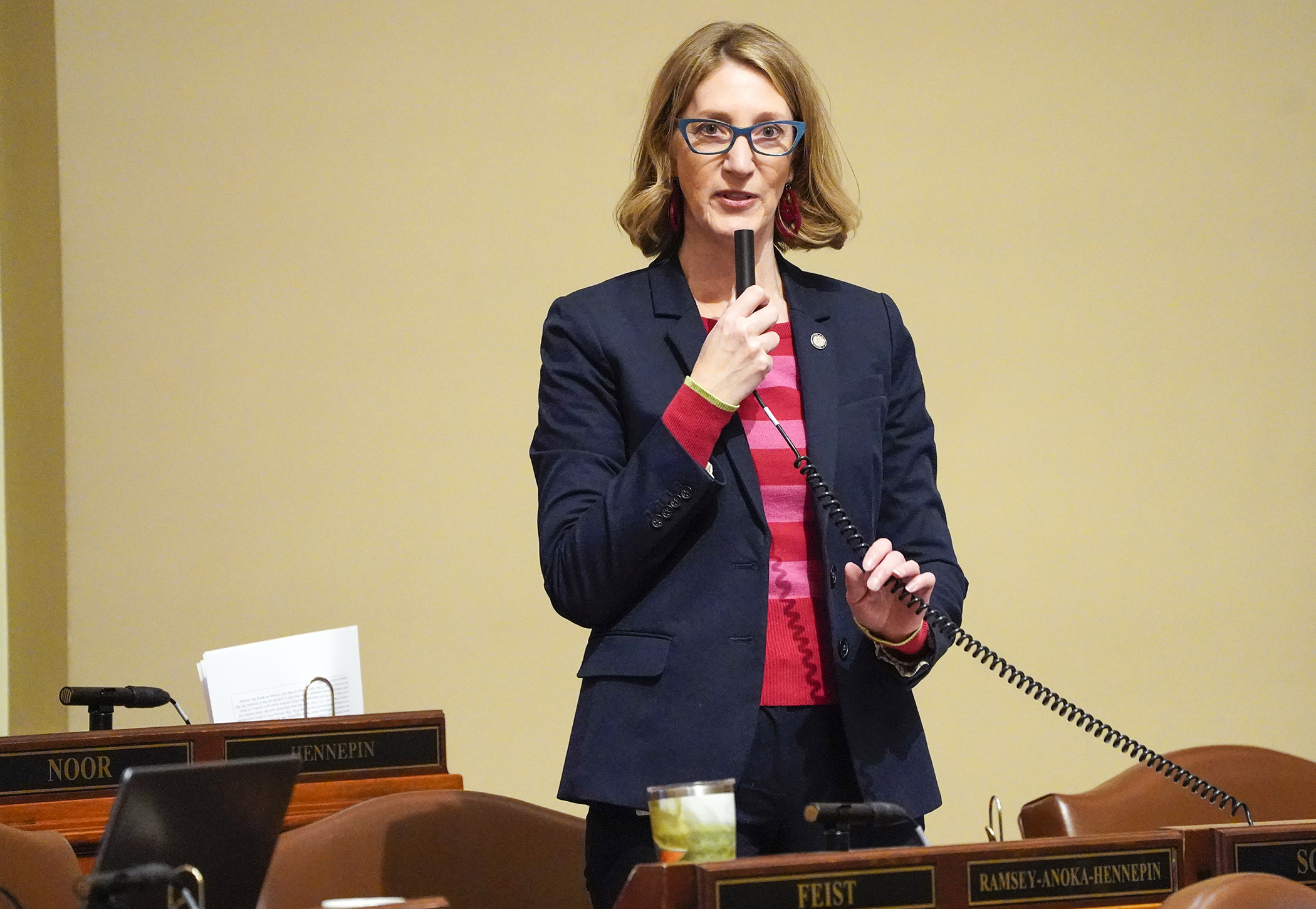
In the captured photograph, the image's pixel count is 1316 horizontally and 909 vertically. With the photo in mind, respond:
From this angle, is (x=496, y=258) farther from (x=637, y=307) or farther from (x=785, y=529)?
(x=785, y=529)

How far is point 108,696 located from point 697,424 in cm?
112

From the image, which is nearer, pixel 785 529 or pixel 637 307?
pixel 785 529

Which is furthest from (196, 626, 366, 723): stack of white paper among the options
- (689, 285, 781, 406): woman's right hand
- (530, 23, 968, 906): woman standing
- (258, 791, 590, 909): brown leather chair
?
(689, 285, 781, 406): woman's right hand

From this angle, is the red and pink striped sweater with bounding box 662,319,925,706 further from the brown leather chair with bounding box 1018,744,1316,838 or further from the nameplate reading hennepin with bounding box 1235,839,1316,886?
the brown leather chair with bounding box 1018,744,1316,838

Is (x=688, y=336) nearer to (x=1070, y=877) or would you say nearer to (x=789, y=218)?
(x=789, y=218)

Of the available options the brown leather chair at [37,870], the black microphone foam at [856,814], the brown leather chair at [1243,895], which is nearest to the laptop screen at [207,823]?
the black microphone foam at [856,814]

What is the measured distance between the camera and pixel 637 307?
1.84 m

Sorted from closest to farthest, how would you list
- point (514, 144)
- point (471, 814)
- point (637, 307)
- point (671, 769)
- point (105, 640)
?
point (671, 769) → point (637, 307) → point (471, 814) → point (105, 640) → point (514, 144)

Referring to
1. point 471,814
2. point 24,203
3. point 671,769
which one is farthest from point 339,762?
point 24,203

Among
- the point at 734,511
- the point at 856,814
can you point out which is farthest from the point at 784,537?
the point at 856,814

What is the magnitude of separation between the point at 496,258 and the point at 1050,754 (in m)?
1.75

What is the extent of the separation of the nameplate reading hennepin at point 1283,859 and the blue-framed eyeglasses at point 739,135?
37.8 inches

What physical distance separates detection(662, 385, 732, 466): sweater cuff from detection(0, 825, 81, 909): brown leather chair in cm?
89

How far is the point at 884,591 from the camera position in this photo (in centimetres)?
163
